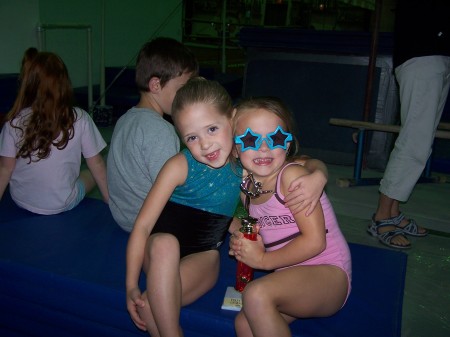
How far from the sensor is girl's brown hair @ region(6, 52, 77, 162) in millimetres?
2195

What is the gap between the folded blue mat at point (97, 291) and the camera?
4.98 ft

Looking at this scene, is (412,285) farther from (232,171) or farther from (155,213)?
(155,213)

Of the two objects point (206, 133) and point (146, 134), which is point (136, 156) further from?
point (206, 133)

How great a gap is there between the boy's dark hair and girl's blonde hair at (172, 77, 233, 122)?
472mm

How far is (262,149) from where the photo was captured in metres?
1.45

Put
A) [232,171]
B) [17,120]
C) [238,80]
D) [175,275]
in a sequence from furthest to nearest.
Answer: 1. [238,80]
2. [17,120]
3. [232,171]
4. [175,275]

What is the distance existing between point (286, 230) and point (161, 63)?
968 millimetres

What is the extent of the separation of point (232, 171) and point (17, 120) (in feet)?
3.96

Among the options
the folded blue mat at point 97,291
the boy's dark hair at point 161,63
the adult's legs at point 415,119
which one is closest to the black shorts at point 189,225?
the folded blue mat at point 97,291

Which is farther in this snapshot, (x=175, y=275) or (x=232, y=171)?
(x=232, y=171)

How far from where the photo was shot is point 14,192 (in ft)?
7.70

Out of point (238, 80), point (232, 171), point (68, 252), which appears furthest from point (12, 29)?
point (232, 171)

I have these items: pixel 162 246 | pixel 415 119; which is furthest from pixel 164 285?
pixel 415 119

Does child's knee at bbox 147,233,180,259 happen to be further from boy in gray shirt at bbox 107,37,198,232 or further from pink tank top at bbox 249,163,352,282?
boy in gray shirt at bbox 107,37,198,232
